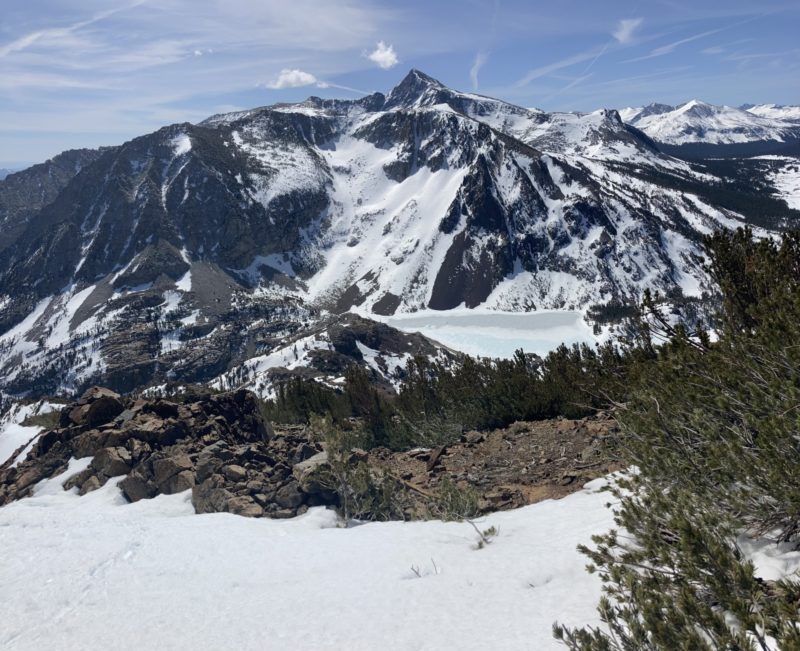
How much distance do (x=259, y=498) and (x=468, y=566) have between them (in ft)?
38.5

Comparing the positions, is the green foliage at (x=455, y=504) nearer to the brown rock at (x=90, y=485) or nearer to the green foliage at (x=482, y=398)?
the green foliage at (x=482, y=398)

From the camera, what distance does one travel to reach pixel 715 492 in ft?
27.2

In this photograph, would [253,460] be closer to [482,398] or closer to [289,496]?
[289,496]

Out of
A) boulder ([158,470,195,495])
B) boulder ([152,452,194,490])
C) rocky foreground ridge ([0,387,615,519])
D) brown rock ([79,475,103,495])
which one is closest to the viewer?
rocky foreground ridge ([0,387,615,519])

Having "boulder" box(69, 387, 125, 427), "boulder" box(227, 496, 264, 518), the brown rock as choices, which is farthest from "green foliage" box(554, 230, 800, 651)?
"boulder" box(69, 387, 125, 427)

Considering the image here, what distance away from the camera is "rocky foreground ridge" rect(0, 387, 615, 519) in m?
20.0

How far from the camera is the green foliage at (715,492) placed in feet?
18.0

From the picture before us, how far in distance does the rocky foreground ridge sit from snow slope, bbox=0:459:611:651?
2.78 meters

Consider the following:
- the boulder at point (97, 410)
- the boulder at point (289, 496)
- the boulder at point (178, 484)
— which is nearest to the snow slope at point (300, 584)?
the boulder at point (289, 496)

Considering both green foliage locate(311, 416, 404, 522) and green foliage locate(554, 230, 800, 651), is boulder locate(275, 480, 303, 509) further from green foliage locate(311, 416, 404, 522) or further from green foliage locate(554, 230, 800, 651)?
green foliage locate(554, 230, 800, 651)

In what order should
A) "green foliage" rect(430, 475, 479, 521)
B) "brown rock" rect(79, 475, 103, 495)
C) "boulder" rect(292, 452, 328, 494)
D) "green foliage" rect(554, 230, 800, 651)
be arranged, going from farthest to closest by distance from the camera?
1. "brown rock" rect(79, 475, 103, 495)
2. "boulder" rect(292, 452, 328, 494)
3. "green foliage" rect(430, 475, 479, 521)
4. "green foliage" rect(554, 230, 800, 651)

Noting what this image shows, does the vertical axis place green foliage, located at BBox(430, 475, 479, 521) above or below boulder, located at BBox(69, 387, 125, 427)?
above

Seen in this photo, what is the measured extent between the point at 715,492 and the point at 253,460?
822 inches

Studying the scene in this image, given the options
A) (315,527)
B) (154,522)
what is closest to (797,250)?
(315,527)
